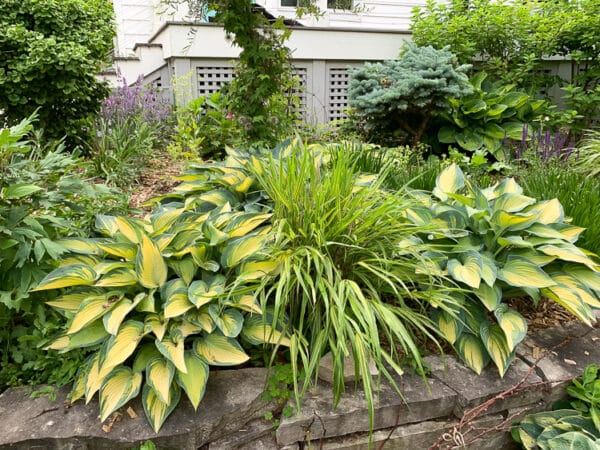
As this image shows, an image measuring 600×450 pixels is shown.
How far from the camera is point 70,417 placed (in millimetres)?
1300

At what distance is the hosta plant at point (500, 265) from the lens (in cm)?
158

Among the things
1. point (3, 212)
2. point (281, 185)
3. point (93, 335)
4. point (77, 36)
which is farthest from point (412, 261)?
point (77, 36)

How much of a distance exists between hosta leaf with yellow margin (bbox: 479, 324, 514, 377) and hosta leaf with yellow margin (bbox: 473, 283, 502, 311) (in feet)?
0.29

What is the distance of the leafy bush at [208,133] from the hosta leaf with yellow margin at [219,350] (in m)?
2.43

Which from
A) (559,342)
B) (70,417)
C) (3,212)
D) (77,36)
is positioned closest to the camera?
(70,417)

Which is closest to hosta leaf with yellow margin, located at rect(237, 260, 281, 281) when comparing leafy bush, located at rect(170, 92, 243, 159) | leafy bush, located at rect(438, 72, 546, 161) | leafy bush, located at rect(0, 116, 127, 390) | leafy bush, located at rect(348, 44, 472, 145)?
leafy bush, located at rect(0, 116, 127, 390)

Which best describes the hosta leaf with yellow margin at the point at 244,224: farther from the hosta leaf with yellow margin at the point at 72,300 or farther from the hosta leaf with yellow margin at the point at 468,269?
the hosta leaf with yellow margin at the point at 468,269

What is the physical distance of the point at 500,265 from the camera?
1749 millimetres

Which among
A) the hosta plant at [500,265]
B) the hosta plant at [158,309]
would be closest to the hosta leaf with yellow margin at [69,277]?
the hosta plant at [158,309]

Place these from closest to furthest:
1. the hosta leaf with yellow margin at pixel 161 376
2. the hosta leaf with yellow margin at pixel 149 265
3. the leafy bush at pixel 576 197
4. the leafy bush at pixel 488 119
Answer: the hosta leaf with yellow margin at pixel 161 376
the hosta leaf with yellow margin at pixel 149 265
the leafy bush at pixel 576 197
the leafy bush at pixel 488 119

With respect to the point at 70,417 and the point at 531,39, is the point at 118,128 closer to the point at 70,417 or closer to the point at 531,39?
the point at 70,417

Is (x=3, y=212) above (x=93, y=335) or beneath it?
above

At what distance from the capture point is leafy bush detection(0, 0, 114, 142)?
3160 mm

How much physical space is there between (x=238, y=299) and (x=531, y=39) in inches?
202
